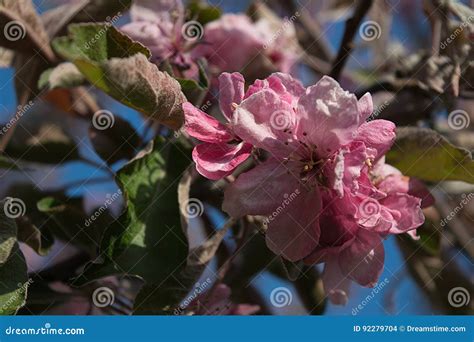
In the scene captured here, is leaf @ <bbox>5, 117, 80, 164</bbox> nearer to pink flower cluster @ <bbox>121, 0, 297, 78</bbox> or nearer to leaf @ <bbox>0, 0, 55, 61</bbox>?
leaf @ <bbox>0, 0, 55, 61</bbox>

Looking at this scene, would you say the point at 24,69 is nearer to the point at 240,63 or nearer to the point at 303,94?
the point at 240,63

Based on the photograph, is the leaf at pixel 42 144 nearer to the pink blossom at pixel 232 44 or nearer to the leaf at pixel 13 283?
the pink blossom at pixel 232 44

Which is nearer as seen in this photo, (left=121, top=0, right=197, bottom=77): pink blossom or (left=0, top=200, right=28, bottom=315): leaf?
(left=0, top=200, right=28, bottom=315): leaf

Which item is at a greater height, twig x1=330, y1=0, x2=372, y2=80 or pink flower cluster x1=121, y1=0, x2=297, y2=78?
twig x1=330, y1=0, x2=372, y2=80

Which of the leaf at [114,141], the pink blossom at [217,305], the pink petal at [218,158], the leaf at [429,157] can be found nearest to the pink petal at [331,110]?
the pink petal at [218,158]

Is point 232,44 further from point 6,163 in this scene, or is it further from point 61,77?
point 6,163

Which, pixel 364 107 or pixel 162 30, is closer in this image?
pixel 364 107

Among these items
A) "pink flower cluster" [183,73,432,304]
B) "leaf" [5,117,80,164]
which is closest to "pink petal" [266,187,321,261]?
"pink flower cluster" [183,73,432,304]

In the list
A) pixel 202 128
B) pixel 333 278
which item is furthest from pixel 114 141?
pixel 333 278
